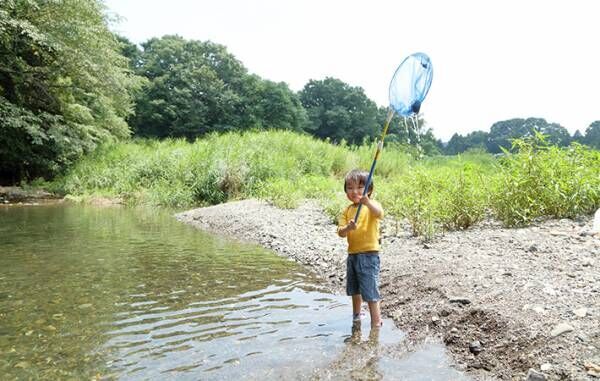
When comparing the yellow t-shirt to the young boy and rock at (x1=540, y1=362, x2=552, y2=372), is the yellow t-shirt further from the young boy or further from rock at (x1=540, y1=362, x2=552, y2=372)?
rock at (x1=540, y1=362, x2=552, y2=372)

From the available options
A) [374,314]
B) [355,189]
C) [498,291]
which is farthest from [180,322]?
[498,291]

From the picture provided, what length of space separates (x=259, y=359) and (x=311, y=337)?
713mm

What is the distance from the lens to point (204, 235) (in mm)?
11117

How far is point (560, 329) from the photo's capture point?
3.69 metres

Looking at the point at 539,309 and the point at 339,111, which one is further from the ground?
the point at 339,111

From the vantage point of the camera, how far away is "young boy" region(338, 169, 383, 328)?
4523mm

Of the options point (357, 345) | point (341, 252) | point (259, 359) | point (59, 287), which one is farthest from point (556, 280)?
point (59, 287)

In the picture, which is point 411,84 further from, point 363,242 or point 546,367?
point 546,367

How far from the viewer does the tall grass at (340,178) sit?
7.94 meters

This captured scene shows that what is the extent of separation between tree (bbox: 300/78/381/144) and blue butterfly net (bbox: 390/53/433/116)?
213 ft

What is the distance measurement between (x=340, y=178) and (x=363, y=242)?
60.6 ft

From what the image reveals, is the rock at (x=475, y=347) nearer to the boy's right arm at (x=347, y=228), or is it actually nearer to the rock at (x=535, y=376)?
the rock at (x=535, y=376)

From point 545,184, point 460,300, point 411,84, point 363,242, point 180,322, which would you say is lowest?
point 180,322

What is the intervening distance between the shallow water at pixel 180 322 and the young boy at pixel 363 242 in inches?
16.6
